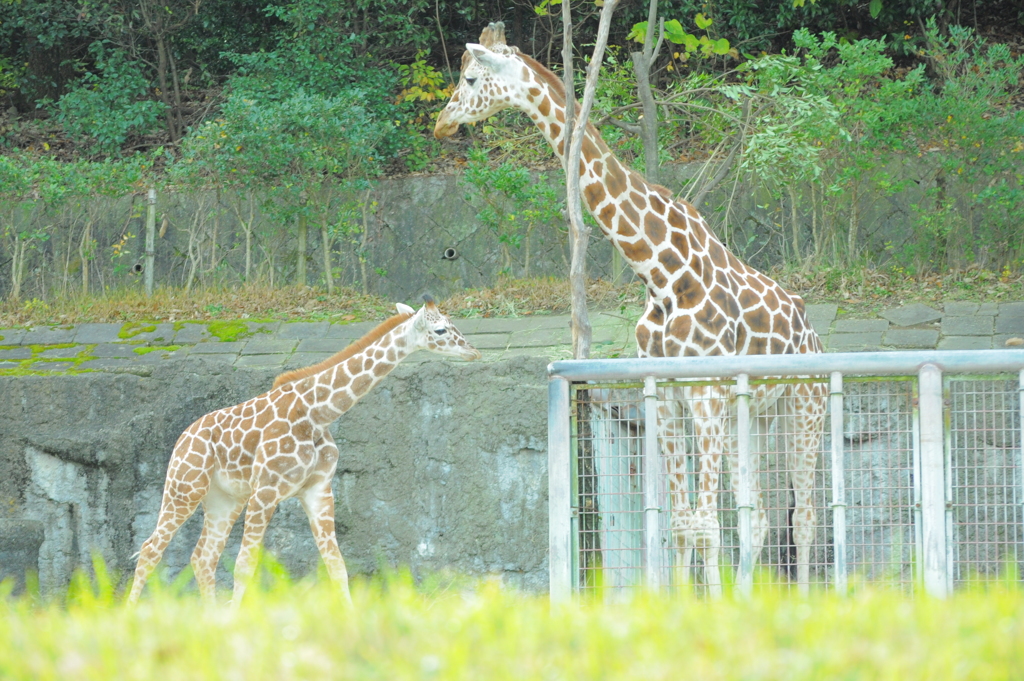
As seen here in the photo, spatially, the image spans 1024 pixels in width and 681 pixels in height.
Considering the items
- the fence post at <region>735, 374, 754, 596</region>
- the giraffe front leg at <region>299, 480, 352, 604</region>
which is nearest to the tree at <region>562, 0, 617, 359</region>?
the giraffe front leg at <region>299, 480, 352, 604</region>

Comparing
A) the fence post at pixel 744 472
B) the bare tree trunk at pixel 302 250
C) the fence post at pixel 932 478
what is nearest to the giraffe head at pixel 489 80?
the fence post at pixel 744 472

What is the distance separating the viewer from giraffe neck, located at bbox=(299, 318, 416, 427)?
22.0 ft

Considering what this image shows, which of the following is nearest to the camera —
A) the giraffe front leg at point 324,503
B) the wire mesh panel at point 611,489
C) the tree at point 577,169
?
the wire mesh panel at point 611,489

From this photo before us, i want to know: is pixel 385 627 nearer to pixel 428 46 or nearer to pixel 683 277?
pixel 683 277

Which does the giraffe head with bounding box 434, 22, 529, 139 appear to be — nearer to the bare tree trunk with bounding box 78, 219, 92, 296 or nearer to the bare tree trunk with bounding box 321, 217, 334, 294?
the bare tree trunk with bounding box 321, 217, 334, 294

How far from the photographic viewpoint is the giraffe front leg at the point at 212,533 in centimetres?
685

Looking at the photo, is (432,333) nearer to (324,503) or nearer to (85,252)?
(324,503)

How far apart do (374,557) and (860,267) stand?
16.2ft

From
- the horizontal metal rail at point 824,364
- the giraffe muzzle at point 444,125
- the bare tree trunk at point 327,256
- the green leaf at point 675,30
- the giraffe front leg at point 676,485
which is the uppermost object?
the green leaf at point 675,30

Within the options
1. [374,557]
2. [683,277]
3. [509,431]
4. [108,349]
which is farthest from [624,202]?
[108,349]

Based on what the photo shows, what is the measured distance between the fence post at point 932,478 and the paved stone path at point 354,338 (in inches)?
151

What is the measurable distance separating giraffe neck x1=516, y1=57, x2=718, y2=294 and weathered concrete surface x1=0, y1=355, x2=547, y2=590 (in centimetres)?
166

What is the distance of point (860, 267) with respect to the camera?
1008 cm

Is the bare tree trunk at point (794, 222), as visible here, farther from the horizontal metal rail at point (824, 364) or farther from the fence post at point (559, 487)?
the fence post at point (559, 487)
